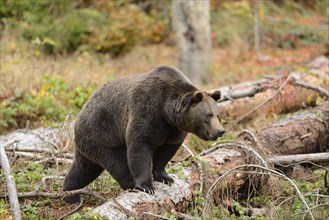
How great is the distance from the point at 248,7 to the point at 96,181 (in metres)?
11.9

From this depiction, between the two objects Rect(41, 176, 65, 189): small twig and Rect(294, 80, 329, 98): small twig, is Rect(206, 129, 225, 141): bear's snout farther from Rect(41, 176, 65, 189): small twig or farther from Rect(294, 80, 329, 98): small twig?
Rect(294, 80, 329, 98): small twig

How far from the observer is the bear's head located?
5723 millimetres

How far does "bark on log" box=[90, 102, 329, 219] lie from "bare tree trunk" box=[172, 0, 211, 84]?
574 centimetres

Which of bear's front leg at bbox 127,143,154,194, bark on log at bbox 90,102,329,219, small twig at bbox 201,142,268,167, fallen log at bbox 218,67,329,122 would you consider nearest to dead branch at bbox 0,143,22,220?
bark on log at bbox 90,102,329,219

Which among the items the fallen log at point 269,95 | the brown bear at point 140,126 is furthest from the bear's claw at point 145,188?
the fallen log at point 269,95

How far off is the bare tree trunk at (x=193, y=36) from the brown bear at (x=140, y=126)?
26.9ft

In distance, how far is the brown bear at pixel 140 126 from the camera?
19.0ft

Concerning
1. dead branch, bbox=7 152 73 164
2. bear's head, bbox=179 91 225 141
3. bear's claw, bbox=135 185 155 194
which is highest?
bear's head, bbox=179 91 225 141

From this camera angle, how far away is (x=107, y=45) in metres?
15.7

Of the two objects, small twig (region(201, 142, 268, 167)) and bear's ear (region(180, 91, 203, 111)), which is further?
small twig (region(201, 142, 268, 167))

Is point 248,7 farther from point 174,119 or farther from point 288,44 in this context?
point 174,119

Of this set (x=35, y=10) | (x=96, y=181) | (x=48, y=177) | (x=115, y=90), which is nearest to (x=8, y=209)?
(x=48, y=177)

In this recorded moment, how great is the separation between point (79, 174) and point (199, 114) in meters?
1.71

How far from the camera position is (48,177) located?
7012mm
